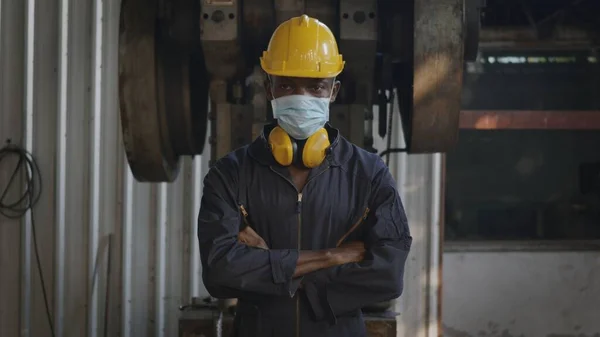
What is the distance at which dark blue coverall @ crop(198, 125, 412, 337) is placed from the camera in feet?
6.53

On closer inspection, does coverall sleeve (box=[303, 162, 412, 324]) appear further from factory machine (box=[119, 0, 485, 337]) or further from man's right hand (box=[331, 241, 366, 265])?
factory machine (box=[119, 0, 485, 337])

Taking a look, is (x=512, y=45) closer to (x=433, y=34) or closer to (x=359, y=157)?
(x=433, y=34)

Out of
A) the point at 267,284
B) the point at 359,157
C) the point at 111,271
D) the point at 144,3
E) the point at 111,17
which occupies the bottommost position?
the point at 111,271

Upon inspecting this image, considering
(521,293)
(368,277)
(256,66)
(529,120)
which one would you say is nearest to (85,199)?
(256,66)

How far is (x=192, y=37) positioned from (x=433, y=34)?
3.04 ft

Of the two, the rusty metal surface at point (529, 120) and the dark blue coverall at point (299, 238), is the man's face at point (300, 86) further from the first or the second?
the rusty metal surface at point (529, 120)

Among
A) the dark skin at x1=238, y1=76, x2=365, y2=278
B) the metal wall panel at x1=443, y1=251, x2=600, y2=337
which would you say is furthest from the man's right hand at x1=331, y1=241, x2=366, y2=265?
the metal wall panel at x1=443, y1=251, x2=600, y2=337

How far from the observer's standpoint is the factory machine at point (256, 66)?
256 cm

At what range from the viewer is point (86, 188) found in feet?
15.2

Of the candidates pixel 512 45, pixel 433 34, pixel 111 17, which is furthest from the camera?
pixel 512 45

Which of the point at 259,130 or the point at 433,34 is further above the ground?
the point at 433,34

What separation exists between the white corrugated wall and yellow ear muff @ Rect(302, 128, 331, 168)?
2.61 m

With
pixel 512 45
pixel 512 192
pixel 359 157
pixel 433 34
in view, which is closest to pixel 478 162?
pixel 512 192

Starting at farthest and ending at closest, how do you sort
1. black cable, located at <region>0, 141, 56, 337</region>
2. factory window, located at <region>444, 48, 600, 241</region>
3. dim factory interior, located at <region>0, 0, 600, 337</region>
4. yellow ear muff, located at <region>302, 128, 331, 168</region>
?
factory window, located at <region>444, 48, 600, 241</region>
black cable, located at <region>0, 141, 56, 337</region>
dim factory interior, located at <region>0, 0, 600, 337</region>
yellow ear muff, located at <region>302, 128, 331, 168</region>
